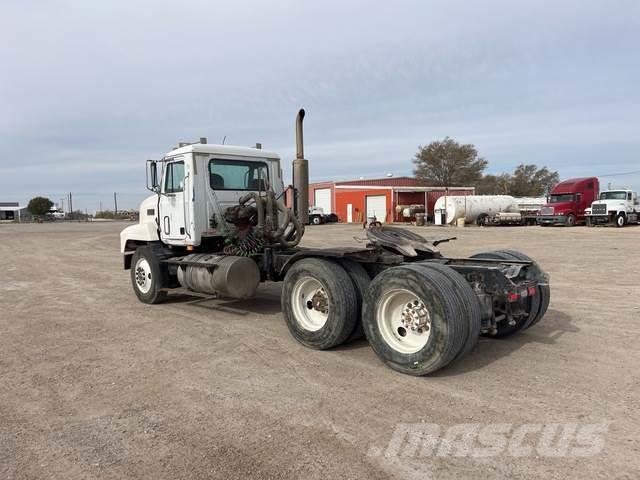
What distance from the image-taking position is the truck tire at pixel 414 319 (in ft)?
14.9

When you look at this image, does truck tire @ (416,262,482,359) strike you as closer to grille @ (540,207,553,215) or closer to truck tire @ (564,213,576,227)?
truck tire @ (564,213,576,227)

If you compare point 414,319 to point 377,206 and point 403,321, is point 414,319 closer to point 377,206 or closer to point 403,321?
point 403,321

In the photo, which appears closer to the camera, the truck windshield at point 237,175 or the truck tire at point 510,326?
the truck tire at point 510,326

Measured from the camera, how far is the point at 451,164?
62656 millimetres

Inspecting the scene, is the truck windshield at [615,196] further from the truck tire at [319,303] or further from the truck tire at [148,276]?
the truck tire at [319,303]

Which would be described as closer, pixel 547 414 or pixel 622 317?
pixel 547 414

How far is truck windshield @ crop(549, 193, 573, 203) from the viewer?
34438 millimetres

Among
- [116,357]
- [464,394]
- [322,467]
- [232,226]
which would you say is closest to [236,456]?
[322,467]

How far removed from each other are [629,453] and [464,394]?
133cm

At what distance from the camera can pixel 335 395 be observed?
14.6 feet

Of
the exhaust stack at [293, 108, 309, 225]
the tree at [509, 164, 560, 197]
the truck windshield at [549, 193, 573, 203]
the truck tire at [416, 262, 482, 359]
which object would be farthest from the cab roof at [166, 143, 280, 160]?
the tree at [509, 164, 560, 197]

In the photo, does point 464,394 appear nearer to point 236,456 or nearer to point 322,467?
point 322,467

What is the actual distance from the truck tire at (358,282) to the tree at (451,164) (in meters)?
58.8

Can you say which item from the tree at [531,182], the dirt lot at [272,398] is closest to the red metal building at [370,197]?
the tree at [531,182]
